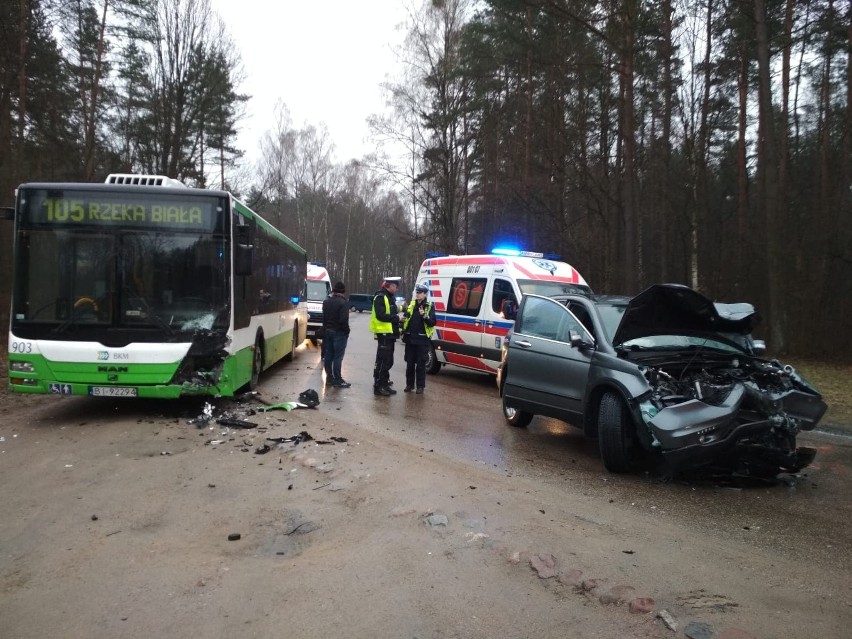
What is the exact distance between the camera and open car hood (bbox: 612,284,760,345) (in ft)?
21.0

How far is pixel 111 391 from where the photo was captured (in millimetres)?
7891

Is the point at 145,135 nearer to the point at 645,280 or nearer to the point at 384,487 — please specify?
the point at 645,280

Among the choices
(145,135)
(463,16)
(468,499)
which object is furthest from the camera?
(463,16)

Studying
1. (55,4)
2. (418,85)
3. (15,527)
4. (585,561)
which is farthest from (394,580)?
(418,85)

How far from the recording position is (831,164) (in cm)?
1828

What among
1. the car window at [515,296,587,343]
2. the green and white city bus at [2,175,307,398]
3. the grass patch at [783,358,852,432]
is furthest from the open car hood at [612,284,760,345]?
the green and white city bus at [2,175,307,398]

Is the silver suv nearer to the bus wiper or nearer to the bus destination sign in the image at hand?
the bus wiper

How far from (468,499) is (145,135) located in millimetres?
23548

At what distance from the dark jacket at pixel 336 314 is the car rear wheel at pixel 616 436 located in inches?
234

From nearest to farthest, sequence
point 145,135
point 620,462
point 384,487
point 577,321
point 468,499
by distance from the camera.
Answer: point 468,499, point 384,487, point 620,462, point 577,321, point 145,135

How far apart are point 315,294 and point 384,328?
14.2 metres

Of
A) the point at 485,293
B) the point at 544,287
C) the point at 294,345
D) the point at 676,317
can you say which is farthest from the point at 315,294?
the point at 676,317

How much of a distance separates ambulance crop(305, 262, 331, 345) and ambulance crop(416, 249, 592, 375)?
10234mm

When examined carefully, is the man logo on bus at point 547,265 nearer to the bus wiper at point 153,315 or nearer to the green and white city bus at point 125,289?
the green and white city bus at point 125,289
